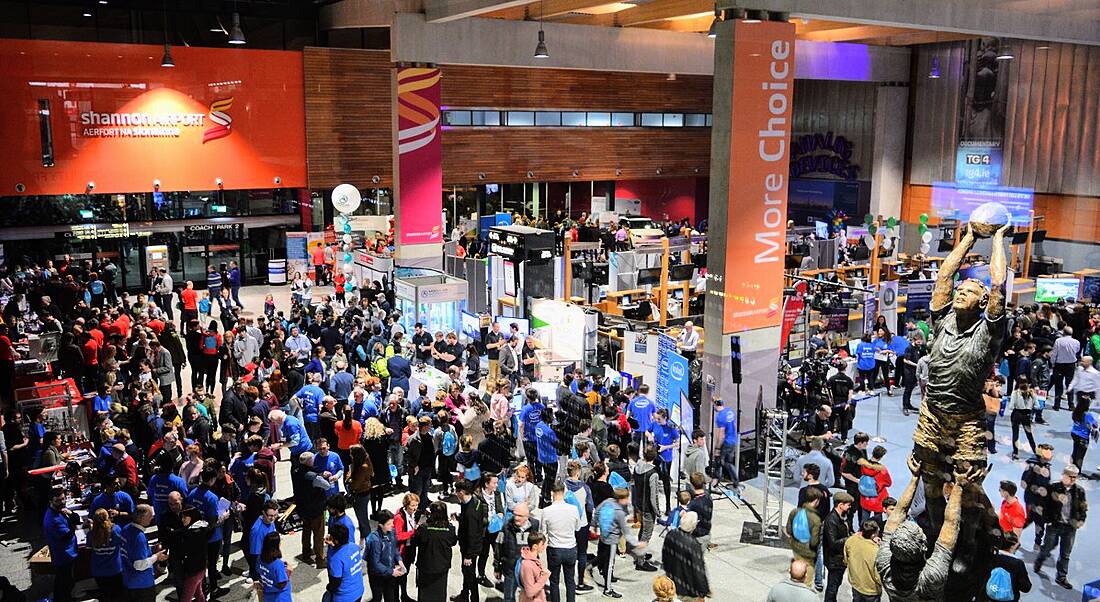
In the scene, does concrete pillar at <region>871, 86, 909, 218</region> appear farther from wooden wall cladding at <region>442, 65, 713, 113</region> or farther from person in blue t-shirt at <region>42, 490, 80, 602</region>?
person in blue t-shirt at <region>42, 490, 80, 602</region>

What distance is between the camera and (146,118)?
21.3 m

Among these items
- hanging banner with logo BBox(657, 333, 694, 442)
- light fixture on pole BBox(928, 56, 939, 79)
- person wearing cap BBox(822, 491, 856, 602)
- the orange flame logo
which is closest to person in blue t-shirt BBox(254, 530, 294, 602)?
person wearing cap BBox(822, 491, 856, 602)

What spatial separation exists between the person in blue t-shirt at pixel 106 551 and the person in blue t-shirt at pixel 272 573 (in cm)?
126

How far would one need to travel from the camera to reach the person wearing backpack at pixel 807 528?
24.0 ft

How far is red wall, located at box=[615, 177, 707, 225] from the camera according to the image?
31.2 m

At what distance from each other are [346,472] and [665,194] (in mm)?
23534

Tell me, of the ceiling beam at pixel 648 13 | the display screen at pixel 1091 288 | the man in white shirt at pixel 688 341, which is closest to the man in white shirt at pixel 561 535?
the man in white shirt at pixel 688 341

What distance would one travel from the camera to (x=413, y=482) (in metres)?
9.55

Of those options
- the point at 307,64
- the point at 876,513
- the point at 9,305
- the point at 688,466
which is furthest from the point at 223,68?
the point at 876,513

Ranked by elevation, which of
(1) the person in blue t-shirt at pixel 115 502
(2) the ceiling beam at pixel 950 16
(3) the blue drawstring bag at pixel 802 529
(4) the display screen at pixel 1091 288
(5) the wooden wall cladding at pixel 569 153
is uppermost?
(2) the ceiling beam at pixel 950 16

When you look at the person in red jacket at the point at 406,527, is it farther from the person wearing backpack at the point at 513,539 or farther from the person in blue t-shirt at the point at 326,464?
the person in blue t-shirt at the point at 326,464

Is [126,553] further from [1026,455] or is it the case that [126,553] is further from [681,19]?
[681,19]

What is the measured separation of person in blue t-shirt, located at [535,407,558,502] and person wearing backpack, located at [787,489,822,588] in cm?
308

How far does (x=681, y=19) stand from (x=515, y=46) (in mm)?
4468
